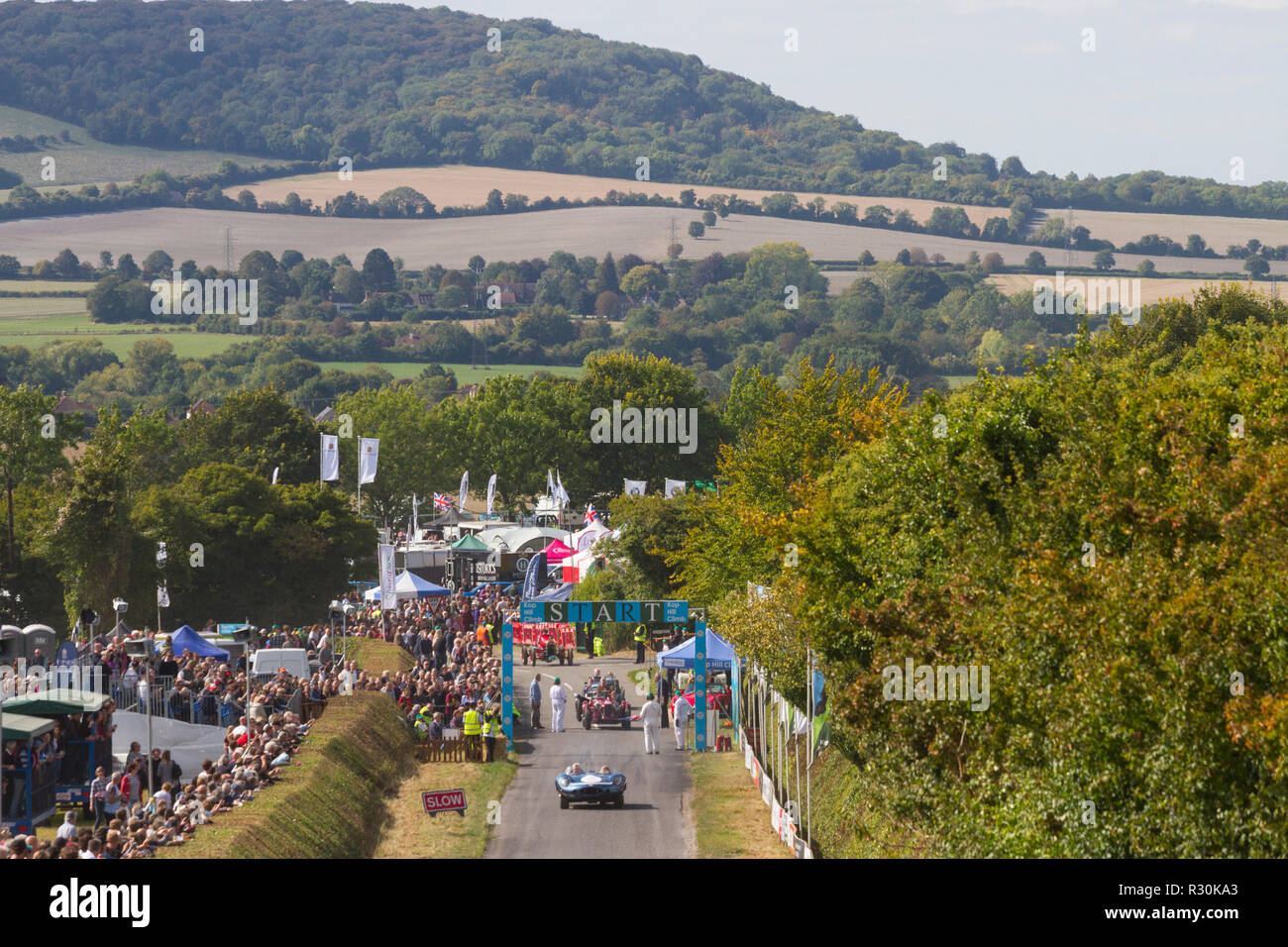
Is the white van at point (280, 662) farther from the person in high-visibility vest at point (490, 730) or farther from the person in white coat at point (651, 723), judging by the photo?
the person in white coat at point (651, 723)

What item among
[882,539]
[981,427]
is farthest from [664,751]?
[981,427]

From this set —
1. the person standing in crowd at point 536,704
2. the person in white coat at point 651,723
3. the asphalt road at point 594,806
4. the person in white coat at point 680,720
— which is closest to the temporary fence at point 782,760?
the person in white coat at point 680,720

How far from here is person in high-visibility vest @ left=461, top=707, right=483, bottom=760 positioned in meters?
30.9

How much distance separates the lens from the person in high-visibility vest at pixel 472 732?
30.9 metres

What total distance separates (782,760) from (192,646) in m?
15.8

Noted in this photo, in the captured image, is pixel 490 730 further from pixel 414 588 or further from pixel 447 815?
pixel 414 588

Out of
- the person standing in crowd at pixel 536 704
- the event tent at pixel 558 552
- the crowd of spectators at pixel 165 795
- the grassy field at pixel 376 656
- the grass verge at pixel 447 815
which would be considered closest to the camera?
the crowd of spectators at pixel 165 795

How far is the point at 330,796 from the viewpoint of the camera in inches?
907

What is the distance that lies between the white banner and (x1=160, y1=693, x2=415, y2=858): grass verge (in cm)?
963

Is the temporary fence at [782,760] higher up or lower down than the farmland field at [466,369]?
higher up

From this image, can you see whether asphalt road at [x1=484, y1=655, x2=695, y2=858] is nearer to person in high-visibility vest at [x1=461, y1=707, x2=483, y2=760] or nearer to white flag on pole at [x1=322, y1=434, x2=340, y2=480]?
person in high-visibility vest at [x1=461, y1=707, x2=483, y2=760]

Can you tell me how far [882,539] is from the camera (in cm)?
2331

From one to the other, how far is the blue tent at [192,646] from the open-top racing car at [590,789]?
12.3 metres
